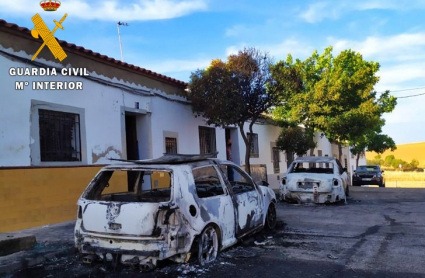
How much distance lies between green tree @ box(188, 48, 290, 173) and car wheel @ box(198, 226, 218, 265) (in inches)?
278

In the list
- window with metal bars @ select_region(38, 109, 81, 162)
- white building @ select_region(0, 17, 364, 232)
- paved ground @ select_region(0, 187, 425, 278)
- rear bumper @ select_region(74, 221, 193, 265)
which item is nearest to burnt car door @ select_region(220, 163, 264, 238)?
paved ground @ select_region(0, 187, 425, 278)

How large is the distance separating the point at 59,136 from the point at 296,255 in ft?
19.8

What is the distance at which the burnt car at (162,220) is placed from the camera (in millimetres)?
4617

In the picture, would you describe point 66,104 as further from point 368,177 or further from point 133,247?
point 368,177

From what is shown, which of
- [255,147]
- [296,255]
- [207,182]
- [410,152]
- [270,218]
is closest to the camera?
[296,255]

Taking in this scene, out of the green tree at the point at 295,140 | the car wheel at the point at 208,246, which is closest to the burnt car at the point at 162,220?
the car wheel at the point at 208,246

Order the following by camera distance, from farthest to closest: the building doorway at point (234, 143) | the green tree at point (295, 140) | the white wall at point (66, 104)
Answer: the green tree at point (295, 140) < the building doorway at point (234, 143) < the white wall at point (66, 104)

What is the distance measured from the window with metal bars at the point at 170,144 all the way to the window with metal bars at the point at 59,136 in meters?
3.70

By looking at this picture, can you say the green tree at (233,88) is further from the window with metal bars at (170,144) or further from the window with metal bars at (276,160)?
the window with metal bars at (276,160)

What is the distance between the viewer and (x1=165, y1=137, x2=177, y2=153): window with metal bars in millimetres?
12627

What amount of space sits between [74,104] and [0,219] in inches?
122

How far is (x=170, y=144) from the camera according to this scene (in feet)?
42.0

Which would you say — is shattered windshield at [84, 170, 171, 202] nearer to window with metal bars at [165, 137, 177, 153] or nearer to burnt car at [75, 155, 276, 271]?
burnt car at [75, 155, 276, 271]

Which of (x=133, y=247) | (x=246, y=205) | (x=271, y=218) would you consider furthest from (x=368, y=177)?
(x=133, y=247)
